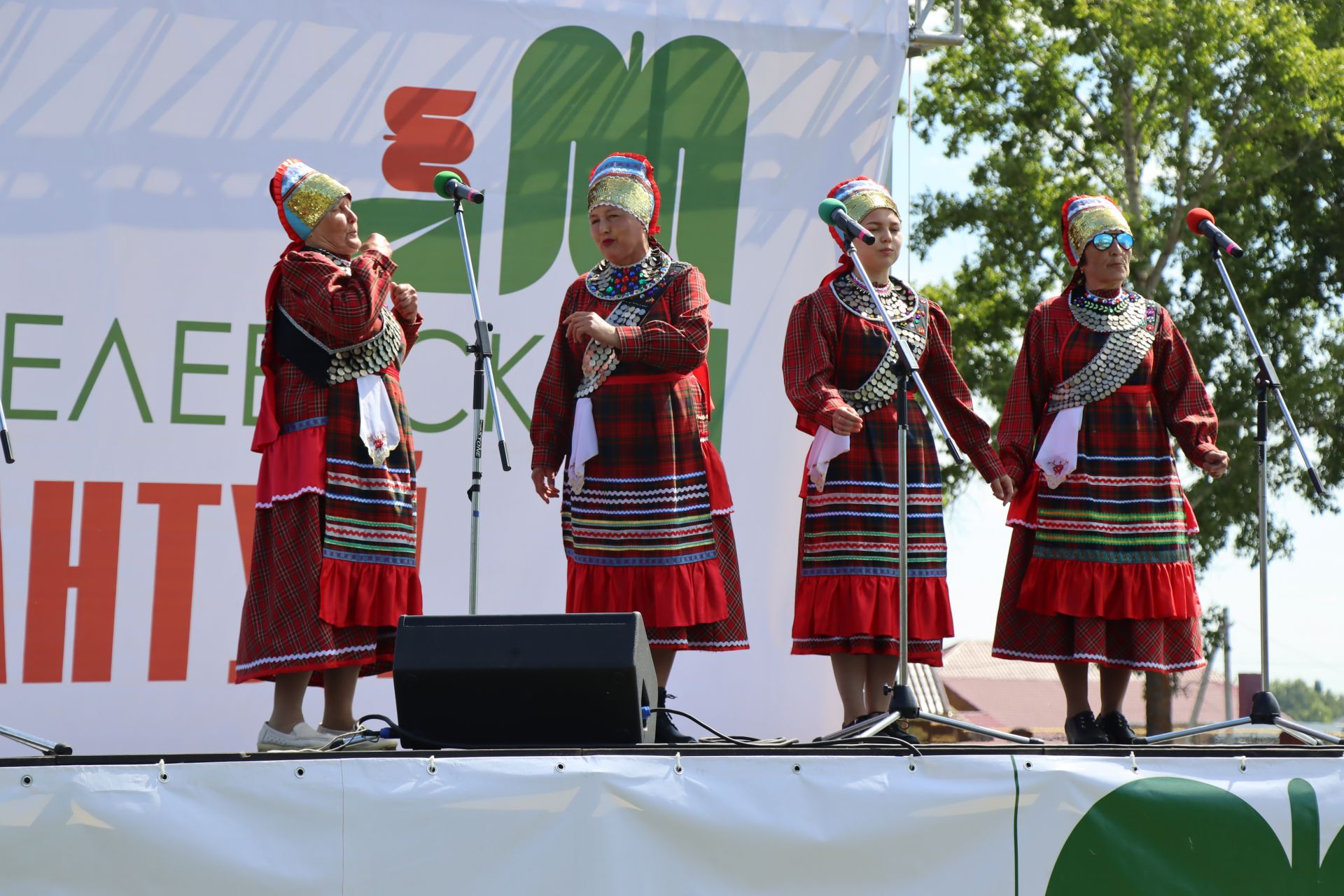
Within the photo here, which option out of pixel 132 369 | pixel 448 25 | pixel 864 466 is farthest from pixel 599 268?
pixel 132 369

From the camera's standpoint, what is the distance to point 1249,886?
2.66 m

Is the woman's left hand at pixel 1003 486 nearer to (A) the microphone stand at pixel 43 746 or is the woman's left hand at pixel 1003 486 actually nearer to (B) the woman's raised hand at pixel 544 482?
(B) the woman's raised hand at pixel 544 482

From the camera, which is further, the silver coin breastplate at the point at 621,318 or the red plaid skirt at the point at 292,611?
the silver coin breastplate at the point at 621,318

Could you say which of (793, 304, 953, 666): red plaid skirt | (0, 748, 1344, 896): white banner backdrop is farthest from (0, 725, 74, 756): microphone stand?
(793, 304, 953, 666): red plaid skirt

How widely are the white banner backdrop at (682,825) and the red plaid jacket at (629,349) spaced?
58.9 inches

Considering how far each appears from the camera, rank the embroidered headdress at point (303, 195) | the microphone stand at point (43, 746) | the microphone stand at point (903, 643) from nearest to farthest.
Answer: the microphone stand at point (43, 746) < the microphone stand at point (903, 643) < the embroidered headdress at point (303, 195)

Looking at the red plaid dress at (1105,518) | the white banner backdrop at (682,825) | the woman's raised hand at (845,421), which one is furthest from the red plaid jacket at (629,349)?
the white banner backdrop at (682,825)

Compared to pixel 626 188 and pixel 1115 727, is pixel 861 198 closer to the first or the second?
pixel 626 188

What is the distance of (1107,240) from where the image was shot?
4.12m

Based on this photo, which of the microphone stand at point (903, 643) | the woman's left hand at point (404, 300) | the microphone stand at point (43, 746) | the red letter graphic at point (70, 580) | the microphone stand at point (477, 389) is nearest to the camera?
the microphone stand at point (43, 746)

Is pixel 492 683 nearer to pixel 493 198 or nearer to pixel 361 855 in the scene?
pixel 361 855

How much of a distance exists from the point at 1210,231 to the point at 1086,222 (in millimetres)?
503

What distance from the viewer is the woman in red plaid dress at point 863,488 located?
13.0 ft

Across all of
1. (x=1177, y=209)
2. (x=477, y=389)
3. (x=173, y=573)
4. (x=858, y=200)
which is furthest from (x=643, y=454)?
(x=1177, y=209)
